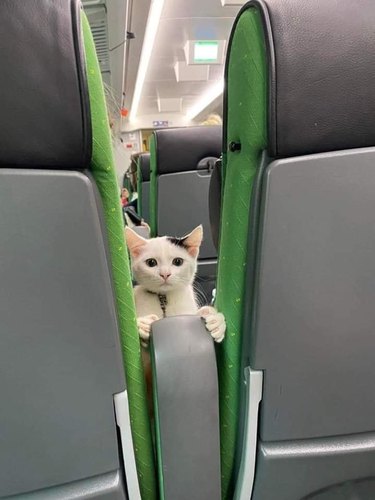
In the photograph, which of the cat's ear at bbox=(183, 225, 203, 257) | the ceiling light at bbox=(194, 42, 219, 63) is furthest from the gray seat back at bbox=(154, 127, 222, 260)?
the ceiling light at bbox=(194, 42, 219, 63)

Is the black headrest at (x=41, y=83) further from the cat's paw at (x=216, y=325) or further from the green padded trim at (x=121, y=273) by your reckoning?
the cat's paw at (x=216, y=325)

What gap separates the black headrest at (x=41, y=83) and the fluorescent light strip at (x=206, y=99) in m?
6.69

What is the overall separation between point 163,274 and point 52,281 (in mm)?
624

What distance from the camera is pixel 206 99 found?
866 centimetres

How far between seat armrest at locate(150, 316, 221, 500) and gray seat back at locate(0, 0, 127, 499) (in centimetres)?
7

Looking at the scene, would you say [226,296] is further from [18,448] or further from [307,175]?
[18,448]

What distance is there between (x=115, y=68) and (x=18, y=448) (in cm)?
533

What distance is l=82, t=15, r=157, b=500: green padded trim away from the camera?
0.44m

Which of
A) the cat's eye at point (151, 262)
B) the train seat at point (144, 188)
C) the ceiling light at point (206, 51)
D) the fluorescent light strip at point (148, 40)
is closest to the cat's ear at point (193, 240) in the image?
the cat's eye at point (151, 262)

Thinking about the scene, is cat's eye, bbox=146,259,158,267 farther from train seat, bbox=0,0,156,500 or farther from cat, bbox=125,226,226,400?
train seat, bbox=0,0,156,500

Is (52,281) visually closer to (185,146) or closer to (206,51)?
(185,146)

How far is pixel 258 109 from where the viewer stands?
0.45 meters

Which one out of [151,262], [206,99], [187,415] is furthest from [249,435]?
[206,99]

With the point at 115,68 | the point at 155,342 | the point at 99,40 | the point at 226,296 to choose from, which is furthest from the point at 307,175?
the point at 115,68
